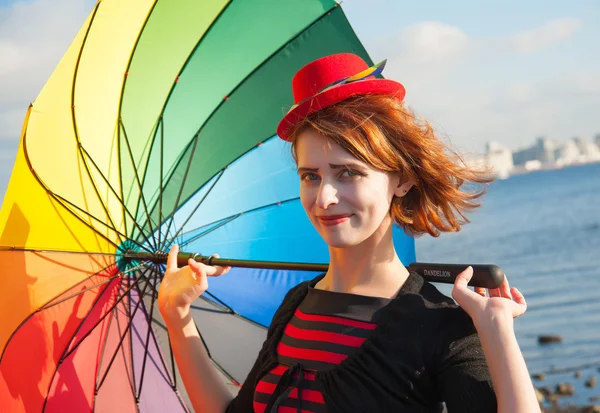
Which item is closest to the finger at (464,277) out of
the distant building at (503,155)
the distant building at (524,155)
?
the distant building at (503,155)

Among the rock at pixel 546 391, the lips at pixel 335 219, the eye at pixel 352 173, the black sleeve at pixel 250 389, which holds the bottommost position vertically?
the rock at pixel 546 391

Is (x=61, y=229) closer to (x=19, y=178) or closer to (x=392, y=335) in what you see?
(x=19, y=178)

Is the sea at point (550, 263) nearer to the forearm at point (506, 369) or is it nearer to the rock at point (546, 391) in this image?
the rock at point (546, 391)

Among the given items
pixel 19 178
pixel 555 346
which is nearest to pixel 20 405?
pixel 19 178

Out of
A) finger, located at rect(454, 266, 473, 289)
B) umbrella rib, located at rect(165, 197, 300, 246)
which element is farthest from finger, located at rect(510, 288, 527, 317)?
umbrella rib, located at rect(165, 197, 300, 246)

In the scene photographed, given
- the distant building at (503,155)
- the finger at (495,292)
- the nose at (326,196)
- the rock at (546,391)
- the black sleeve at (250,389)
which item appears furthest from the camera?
the distant building at (503,155)

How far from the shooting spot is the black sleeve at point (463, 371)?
199 centimetres

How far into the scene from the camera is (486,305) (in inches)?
79.5

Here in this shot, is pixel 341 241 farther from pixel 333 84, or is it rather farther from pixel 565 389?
pixel 565 389

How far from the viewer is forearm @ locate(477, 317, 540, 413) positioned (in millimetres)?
1894

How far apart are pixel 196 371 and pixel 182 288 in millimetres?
324

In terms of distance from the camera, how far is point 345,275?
2.54 m

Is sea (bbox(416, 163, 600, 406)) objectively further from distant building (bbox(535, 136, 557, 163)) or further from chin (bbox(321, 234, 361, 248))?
distant building (bbox(535, 136, 557, 163))

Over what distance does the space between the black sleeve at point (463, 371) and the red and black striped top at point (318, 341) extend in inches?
10.8
